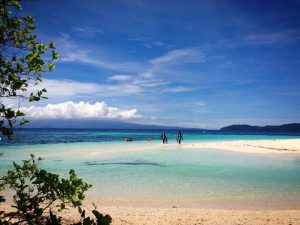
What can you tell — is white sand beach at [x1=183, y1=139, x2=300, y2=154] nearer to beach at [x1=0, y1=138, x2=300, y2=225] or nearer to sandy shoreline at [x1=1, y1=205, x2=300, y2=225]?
beach at [x1=0, y1=138, x2=300, y2=225]

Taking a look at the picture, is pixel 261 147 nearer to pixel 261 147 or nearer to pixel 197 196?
pixel 261 147

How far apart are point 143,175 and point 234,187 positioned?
6109 mm

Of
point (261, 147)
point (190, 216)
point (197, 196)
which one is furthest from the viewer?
point (261, 147)

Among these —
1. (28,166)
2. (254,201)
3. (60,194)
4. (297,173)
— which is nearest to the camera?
(60,194)

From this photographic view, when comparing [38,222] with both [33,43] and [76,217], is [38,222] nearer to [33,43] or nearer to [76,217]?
[33,43]

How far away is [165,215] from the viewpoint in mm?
10273

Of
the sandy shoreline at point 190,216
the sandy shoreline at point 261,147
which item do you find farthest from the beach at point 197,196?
the sandy shoreline at point 261,147

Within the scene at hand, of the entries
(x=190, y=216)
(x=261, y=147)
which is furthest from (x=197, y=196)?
(x=261, y=147)

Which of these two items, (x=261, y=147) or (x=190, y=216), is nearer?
(x=190, y=216)

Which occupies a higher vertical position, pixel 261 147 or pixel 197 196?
pixel 261 147

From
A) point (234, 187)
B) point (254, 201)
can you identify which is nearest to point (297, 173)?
point (234, 187)

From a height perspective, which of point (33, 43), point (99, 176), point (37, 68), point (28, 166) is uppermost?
point (33, 43)

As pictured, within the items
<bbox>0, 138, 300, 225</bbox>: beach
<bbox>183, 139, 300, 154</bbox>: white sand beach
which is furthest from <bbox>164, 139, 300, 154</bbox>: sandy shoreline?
<bbox>0, 138, 300, 225</bbox>: beach

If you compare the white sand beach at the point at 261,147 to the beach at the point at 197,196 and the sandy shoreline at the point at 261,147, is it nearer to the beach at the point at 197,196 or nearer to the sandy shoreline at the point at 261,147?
the sandy shoreline at the point at 261,147
